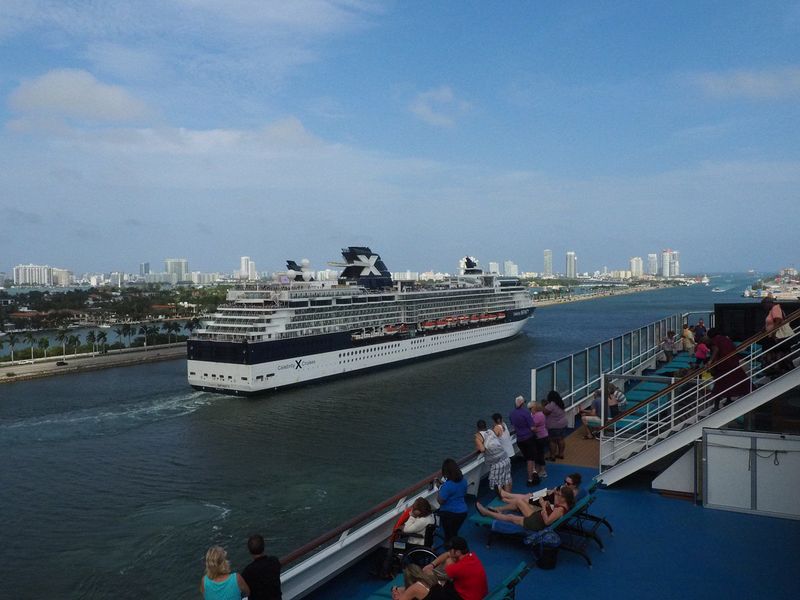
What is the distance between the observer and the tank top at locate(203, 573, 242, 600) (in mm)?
3123

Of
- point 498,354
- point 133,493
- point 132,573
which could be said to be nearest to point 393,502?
point 132,573

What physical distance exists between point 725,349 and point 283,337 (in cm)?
2410

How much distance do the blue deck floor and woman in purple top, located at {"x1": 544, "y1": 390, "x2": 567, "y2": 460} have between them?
136cm

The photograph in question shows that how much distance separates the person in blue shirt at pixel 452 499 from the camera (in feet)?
13.8

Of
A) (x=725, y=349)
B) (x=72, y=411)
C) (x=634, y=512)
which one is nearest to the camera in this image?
(x=634, y=512)

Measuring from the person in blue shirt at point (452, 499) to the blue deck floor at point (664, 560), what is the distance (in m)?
0.35

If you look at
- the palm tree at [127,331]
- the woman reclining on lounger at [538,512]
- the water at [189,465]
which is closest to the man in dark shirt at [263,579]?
the woman reclining on lounger at [538,512]

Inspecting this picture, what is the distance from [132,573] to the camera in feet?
33.5

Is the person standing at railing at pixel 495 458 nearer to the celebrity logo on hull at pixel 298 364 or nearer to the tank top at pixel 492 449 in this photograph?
the tank top at pixel 492 449

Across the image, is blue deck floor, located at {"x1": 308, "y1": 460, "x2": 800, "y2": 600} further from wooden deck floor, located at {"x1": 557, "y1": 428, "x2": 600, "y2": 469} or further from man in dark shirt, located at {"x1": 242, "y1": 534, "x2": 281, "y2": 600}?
wooden deck floor, located at {"x1": 557, "y1": 428, "x2": 600, "y2": 469}

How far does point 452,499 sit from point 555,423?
249 cm

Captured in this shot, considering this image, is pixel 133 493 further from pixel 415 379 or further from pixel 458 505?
pixel 415 379

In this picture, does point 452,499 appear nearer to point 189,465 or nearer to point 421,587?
point 421,587

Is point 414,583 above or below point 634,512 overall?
above
